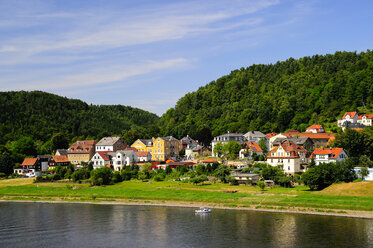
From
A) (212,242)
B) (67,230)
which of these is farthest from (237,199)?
(67,230)

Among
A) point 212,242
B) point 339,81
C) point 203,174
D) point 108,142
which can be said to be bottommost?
point 212,242

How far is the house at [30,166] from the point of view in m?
104

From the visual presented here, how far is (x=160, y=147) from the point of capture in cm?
10969

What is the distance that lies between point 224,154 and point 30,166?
48410mm

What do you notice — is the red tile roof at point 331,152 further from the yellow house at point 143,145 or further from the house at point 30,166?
the house at point 30,166

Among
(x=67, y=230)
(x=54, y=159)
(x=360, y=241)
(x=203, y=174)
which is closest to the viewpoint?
(x=360, y=241)

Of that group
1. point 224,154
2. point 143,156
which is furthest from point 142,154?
point 224,154

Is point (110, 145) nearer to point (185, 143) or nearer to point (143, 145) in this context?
point (143, 145)

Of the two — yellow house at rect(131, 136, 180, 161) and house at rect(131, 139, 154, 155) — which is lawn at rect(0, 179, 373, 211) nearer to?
yellow house at rect(131, 136, 180, 161)

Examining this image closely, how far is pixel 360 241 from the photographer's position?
4228cm

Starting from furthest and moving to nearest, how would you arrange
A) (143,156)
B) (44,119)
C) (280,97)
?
(44,119), (280,97), (143,156)

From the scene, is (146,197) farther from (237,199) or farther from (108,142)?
(108,142)

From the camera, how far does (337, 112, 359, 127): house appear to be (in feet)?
375

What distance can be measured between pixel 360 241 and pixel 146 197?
3700 centimetres
